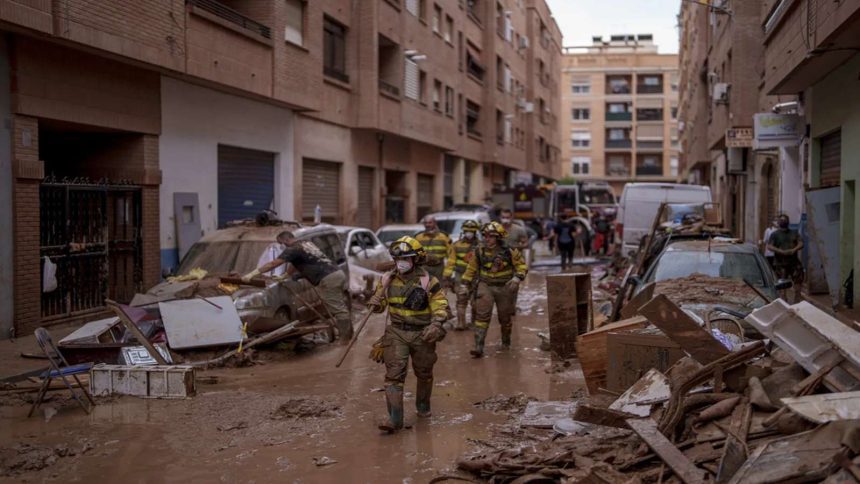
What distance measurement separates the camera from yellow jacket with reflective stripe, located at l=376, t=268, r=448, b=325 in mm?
7324

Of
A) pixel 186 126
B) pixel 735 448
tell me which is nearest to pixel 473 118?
pixel 186 126

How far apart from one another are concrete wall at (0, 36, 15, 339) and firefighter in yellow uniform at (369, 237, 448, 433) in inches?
253

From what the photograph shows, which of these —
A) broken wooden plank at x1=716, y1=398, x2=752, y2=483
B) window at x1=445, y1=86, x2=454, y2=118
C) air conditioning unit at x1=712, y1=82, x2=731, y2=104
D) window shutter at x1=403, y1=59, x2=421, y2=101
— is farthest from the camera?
window at x1=445, y1=86, x2=454, y2=118

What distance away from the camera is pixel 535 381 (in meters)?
9.25

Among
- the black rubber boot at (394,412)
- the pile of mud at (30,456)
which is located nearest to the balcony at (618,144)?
the black rubber boot at (394,412)

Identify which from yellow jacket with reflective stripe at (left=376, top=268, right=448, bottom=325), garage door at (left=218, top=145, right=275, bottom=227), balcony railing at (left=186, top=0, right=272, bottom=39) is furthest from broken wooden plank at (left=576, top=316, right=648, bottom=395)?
garage door at (left=218, top=145, right=275, bottom=227)

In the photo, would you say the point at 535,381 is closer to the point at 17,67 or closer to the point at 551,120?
the point at 17,67

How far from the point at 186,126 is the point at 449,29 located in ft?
65.1

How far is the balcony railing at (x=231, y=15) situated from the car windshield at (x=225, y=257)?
5.37 meters

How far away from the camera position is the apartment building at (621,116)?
81000 mm

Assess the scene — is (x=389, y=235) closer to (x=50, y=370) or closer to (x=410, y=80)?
(x=410, y=80)

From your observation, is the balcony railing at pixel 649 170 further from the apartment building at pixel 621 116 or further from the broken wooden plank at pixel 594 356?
the broken wooden plank at pixel 594 356

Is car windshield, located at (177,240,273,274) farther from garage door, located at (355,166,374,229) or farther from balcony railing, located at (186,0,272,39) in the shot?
garage door, located at (355,166,374,229)

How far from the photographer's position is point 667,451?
522 cm
